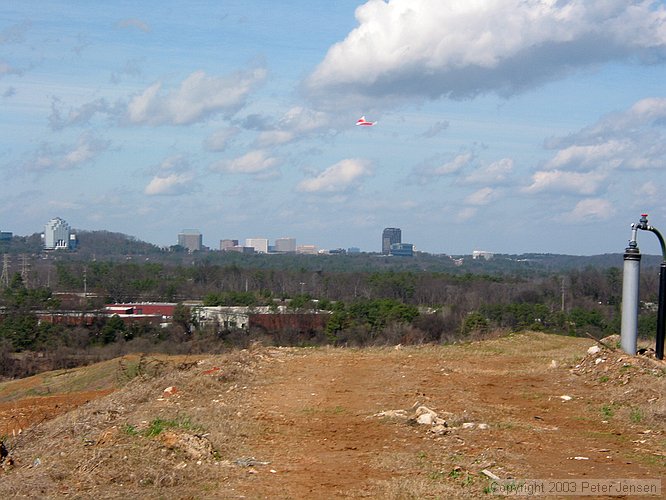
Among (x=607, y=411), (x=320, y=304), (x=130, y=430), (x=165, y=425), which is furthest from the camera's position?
(x=320, y=304)

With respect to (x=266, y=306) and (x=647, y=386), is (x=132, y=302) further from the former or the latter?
(x=647, y=386)

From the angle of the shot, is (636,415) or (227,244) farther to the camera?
(227,244)

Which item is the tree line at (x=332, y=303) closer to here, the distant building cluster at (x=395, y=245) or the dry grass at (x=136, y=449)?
the dry grass at (x=136, y=449)

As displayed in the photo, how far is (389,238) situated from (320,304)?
368ft

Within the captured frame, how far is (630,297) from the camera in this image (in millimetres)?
11391

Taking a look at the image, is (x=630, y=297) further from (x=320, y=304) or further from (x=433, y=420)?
(x=320, y=304)

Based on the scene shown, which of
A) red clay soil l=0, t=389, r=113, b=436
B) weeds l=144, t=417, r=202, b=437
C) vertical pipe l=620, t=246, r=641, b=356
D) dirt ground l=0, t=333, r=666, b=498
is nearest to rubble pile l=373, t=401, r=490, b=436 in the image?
dirt ground l=0, t=333, r=666, b=498

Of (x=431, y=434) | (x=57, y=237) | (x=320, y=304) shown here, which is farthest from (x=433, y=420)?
(x=57, y=237)

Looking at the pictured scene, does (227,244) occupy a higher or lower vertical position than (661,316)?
higher

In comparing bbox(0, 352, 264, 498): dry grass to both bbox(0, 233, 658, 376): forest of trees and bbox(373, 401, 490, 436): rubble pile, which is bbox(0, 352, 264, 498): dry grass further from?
bbox(0, 233, 658, 376): forest of trees

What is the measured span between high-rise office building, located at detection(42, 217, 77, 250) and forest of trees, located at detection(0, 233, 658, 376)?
171 feet

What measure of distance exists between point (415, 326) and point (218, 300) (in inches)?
765

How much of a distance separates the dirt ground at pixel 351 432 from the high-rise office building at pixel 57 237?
124 metres

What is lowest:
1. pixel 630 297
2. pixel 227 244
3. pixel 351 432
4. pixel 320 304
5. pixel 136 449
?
pixel 320 304
